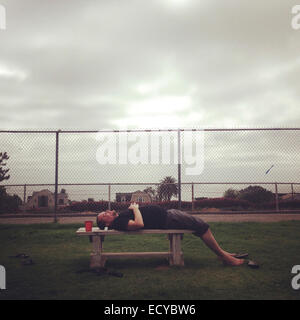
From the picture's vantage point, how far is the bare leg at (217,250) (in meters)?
4.47

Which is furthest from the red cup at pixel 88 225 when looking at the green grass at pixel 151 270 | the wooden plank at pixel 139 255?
the green grass at pixel 151 270

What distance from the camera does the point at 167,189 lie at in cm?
952

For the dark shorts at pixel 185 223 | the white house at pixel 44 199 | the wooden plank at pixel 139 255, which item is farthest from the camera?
the white house at pixel 44 199

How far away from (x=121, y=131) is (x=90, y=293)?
18.8 feet

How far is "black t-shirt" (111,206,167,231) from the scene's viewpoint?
14.3 feet

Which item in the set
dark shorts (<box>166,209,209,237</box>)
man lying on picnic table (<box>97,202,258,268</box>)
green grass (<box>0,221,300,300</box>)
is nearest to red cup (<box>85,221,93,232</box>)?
man lying on picnic table (<box>97,202,258,268</box>)

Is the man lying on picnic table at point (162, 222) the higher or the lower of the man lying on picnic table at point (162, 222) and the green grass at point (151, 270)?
the higher

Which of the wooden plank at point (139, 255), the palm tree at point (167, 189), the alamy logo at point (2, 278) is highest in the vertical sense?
the palm tree at point (167, 189)

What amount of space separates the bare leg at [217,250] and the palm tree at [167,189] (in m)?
4.56

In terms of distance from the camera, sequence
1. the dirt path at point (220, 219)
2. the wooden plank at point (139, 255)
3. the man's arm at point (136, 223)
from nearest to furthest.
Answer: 1. the man's arm at point (136, 223)
2. the wooden plank at point (139, 255)
3. the dirt path at point (220, 219)

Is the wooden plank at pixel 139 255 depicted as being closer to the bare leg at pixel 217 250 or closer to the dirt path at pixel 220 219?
the bare leg at pixel 217 250

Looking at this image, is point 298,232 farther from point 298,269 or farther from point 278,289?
point 278,289

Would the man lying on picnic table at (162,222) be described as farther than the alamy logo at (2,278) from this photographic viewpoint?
Yes

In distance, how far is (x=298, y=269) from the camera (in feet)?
13.9
